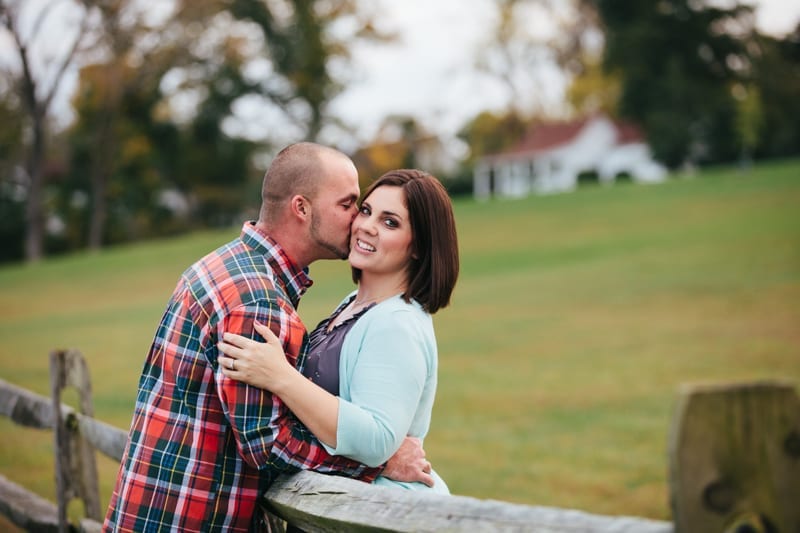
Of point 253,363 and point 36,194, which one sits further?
point 36,194

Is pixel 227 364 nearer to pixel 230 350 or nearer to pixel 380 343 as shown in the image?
pixel 230 350

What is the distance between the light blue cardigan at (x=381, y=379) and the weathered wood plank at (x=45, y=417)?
1.85m

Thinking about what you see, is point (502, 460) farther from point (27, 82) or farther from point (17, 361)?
point (27, 82)

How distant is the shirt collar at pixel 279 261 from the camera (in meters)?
3.12

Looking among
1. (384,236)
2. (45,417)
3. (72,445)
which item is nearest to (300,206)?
(384,236)

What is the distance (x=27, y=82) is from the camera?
1650 inches

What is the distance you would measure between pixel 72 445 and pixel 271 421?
2827 millimetres

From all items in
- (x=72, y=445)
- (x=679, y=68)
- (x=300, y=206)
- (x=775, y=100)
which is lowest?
(x=72, y=445)

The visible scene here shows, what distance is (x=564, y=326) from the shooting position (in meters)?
18.0

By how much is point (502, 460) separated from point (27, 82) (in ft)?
126

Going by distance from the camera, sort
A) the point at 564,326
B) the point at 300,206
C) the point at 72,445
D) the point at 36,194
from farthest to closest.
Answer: the point at 36,194 → the point at 564,326 → the point at 72,445 → the point at 300,206

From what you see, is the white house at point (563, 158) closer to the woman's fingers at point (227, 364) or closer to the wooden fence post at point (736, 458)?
the woman's fingers at point (227, 364)

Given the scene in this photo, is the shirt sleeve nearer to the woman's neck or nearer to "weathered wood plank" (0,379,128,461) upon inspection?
the woman's neck

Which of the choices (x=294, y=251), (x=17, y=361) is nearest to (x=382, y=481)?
(x=294, y=251)
